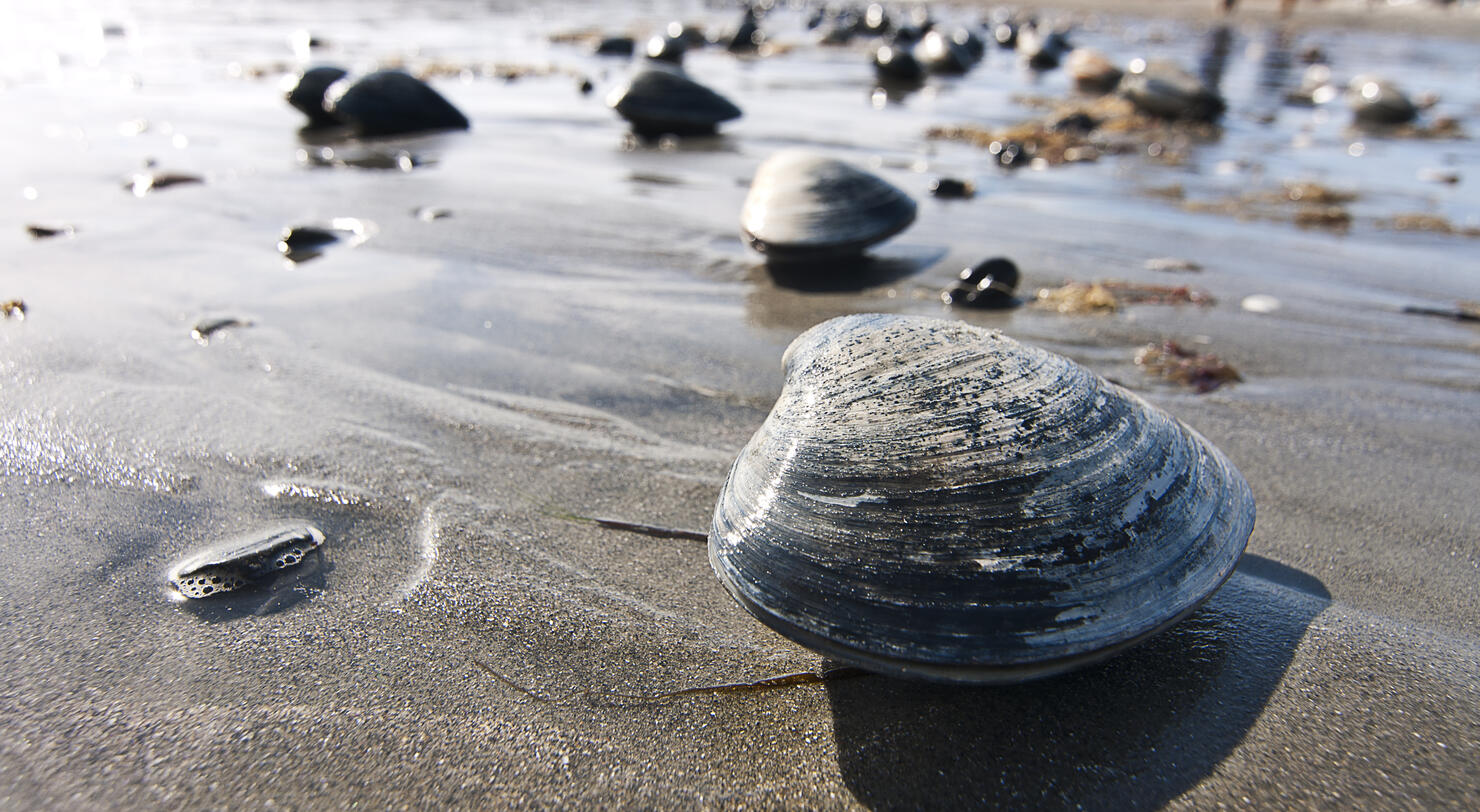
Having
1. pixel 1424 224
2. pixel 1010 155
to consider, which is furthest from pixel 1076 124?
pixel 1424 224

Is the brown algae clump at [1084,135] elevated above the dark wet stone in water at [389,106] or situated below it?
below

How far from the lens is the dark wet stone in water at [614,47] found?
11.4m

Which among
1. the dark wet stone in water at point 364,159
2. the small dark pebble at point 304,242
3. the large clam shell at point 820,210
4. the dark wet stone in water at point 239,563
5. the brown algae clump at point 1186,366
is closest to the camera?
the dark wet stone in water at point 239,563

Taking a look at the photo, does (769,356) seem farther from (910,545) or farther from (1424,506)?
(1424,506)

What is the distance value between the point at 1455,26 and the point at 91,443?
27.6 m

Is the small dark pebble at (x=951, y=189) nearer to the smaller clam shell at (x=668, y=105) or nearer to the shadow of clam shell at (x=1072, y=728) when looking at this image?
the smaller clam shell at (x=668, y=105)

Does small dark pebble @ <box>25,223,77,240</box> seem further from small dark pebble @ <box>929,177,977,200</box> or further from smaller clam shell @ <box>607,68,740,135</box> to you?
small dark pebble @ <box>929,177,977,200</box>

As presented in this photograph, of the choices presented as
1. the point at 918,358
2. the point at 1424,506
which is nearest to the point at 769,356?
the point at 918,358

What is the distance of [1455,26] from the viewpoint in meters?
20.1

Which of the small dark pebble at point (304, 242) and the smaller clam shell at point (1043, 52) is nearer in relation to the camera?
the small dark pebble at point (304, 242)

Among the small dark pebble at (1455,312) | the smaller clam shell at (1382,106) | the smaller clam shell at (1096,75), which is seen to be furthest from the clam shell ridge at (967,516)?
the smaller clam shell at (1096,75)

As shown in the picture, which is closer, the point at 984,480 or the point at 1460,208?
the point at 984,480

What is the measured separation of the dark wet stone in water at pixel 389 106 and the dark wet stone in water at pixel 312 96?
0.56ft

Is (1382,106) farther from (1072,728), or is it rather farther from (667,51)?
(1072,728)
